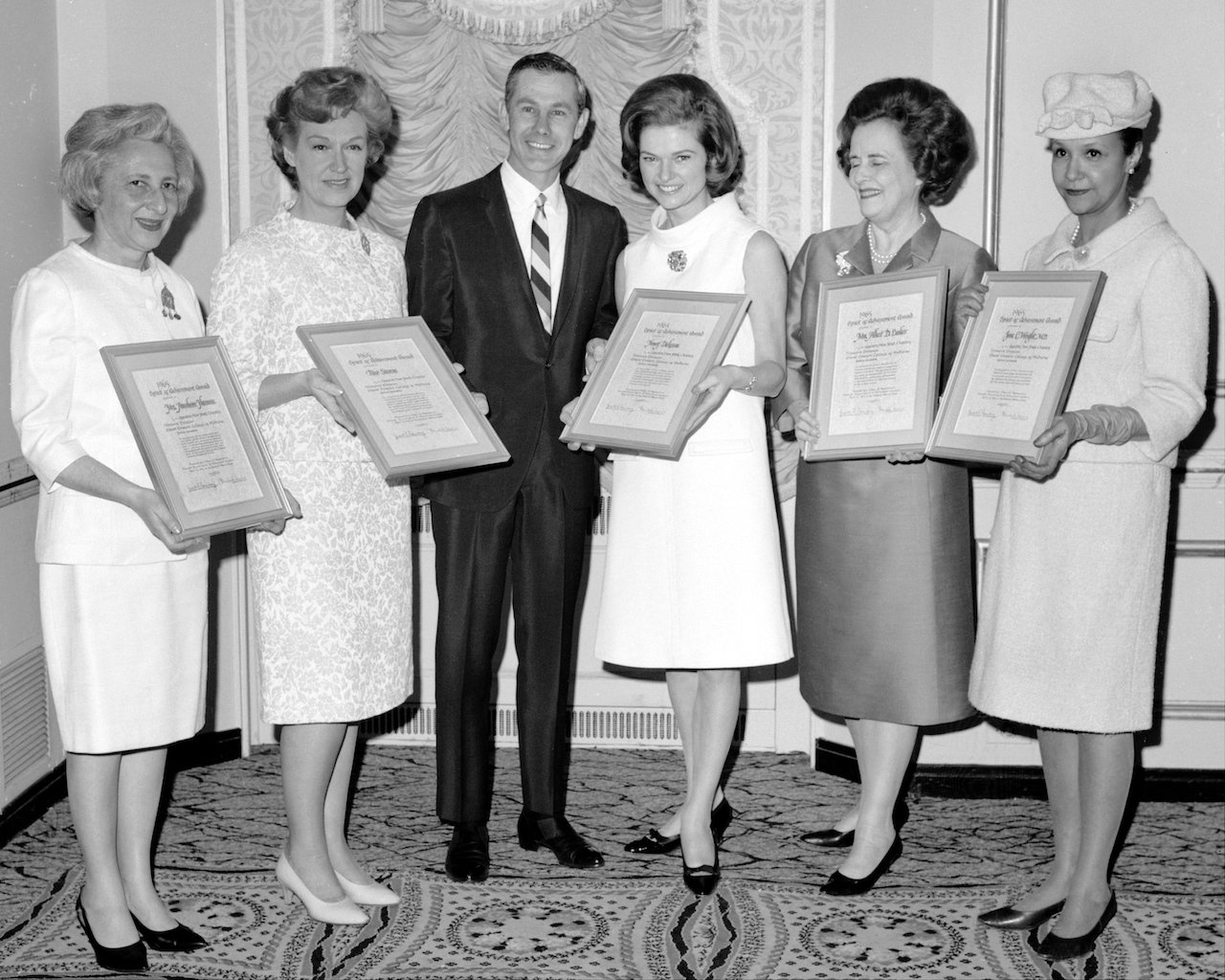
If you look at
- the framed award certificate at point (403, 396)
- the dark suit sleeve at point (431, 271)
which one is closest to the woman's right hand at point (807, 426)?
the framed award certificate at point (403, 396)

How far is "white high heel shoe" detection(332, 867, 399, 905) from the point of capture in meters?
3.41

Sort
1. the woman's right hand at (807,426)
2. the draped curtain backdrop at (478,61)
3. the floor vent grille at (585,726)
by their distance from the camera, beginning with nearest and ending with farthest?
the woman's right hand at (807,426) < the draped curtain backdrop at (478,61) < the floor vent grille at (585,726)

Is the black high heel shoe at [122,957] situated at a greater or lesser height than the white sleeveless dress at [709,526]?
lesser

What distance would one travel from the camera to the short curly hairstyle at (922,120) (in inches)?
130

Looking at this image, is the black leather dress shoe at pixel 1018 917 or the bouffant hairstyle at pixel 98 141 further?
the black leather dress shoe at pixel 1018 917

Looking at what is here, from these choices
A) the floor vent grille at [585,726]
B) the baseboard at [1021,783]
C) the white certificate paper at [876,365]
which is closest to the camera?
the white certificate paper at [876,365]

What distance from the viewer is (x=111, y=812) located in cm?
309

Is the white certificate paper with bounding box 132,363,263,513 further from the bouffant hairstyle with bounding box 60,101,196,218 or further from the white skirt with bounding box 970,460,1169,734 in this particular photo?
the white skirt with bounding box 970,460,1169,734

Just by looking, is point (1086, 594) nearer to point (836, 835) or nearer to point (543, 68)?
point (836, 835)

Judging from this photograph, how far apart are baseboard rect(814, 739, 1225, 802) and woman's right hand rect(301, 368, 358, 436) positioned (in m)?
2.19

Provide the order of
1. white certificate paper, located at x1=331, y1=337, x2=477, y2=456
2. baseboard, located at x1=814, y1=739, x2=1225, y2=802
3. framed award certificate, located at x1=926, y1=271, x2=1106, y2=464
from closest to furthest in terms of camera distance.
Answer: framed award certificate, located at x1=926, y1=271, x2=1106, y2=464 → white certificate paper, located at x1=331, y1=337, x2=477, y2=456 → baseboard, located at x1=814, y1=739, x2=1225, y2=802

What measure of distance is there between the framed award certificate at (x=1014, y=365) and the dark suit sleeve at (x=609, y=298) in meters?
0.96

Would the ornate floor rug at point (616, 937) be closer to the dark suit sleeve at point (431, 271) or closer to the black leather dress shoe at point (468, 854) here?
the black leather dress shoe at point (468, 854)

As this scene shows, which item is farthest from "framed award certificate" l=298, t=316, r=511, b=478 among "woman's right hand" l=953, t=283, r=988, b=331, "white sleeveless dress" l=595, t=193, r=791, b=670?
"woman's right hand" l=953, t=283, r=988, b=331
